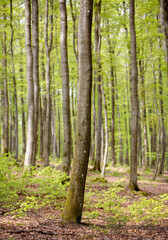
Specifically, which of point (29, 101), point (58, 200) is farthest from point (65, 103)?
point (58, 200)

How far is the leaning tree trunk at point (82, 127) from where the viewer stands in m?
4.08

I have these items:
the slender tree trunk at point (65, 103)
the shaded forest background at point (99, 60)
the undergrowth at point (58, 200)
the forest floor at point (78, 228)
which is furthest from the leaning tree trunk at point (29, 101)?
the forest floor at point (78, 228)

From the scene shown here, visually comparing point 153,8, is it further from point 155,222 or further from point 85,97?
point 155,222

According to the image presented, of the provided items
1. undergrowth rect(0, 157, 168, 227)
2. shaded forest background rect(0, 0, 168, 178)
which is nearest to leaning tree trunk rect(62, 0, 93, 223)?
undergrowth rect(0, 157, 168, 227)

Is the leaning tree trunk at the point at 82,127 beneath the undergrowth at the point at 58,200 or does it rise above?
above

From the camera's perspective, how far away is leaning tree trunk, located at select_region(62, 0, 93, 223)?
4082 millimetres

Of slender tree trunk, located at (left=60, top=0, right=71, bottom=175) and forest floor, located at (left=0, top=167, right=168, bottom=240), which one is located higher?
slender tree trunk, located at (left=60, top=0, right=71, bottom=175)

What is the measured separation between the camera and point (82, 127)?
4.12 metres

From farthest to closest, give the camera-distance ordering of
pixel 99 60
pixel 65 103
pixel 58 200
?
pixel 99 60 < pixel 65 103 < pixel 58 200

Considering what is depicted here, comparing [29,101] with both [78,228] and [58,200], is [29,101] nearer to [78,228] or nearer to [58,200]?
[58,200]

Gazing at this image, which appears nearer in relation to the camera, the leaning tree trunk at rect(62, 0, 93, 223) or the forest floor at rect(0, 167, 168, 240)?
the forest floor at rect(0, 167, 168, 240)

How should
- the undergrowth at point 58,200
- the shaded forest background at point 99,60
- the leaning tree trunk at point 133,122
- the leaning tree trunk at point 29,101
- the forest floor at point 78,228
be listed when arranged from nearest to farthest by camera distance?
the forest floor at point 78,228 < the undergrowth at point 58,200 < the leaning tree trunk at point 29,101 < the leaning tree trunk at point 133,122 < the shaded forest background at point 99,60

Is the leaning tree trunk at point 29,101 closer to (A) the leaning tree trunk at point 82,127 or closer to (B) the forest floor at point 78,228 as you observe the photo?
(B) the forest floor at point 78,228

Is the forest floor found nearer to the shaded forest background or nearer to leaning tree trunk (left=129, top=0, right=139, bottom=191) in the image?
the shaded forest background
